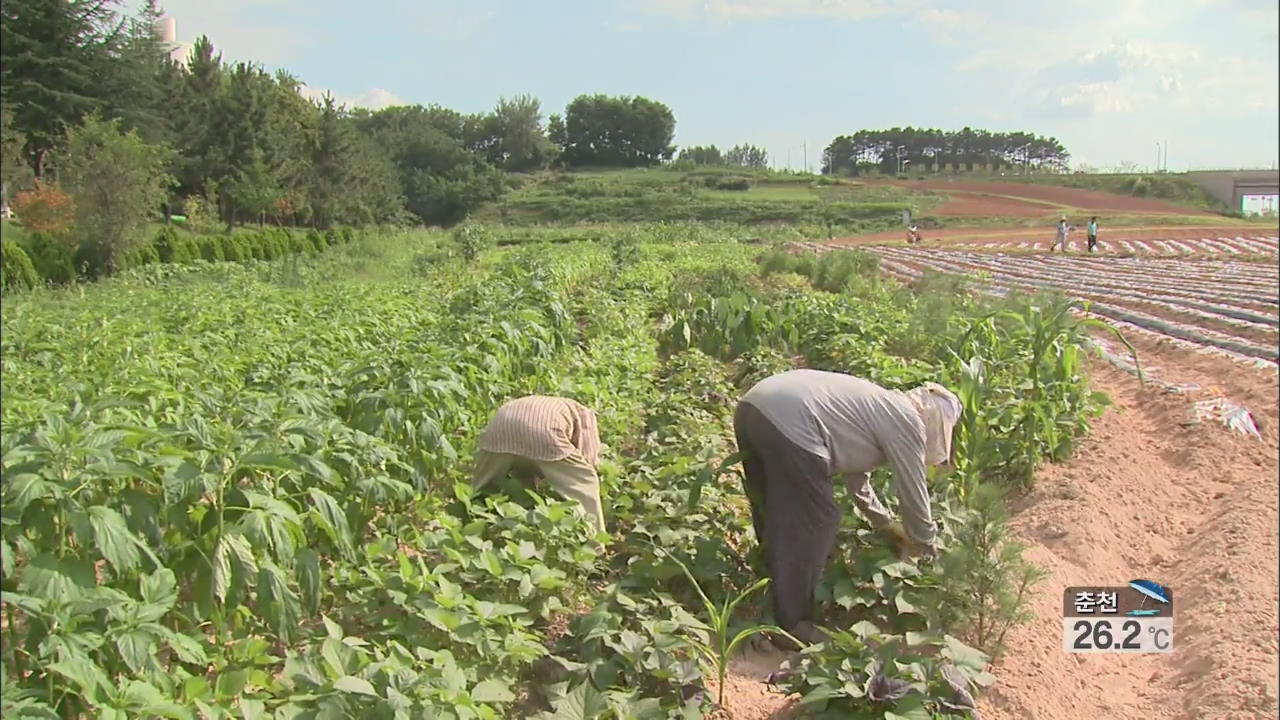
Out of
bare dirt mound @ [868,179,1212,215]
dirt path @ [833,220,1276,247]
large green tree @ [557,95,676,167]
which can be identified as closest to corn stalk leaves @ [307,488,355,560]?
dirt path @ [833,220,1276,247]

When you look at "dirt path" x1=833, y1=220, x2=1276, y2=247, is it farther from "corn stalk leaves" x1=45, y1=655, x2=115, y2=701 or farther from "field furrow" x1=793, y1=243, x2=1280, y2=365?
"corn stalk leaves" x1=45, y1=655, x2=115, y2=701

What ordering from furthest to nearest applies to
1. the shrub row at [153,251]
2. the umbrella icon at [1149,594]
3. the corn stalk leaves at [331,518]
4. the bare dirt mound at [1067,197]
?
the bare dirt mound at [1067,197], the shrub row at [153,251], the umbrella icon at [1149,594], the corn stalk leaves at [331,518]

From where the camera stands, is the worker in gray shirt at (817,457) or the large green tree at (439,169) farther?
the large green tree at (439,169)

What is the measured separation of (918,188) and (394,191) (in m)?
32.6

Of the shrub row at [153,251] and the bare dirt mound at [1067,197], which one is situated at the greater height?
the bare dirt mound at [1067,197]

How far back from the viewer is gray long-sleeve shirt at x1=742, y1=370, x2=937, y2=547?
345 cm

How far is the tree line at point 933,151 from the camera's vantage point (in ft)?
153

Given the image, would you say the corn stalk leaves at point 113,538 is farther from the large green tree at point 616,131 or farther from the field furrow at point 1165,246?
the large green tree at point 616,131

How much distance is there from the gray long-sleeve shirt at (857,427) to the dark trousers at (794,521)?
0.06 meters

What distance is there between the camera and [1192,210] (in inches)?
1912

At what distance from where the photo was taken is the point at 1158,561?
4414mm

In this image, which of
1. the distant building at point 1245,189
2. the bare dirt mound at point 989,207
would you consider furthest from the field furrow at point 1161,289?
the distant building at point 1245,189

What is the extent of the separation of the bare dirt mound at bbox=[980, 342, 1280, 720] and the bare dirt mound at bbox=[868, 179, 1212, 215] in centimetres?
4614
